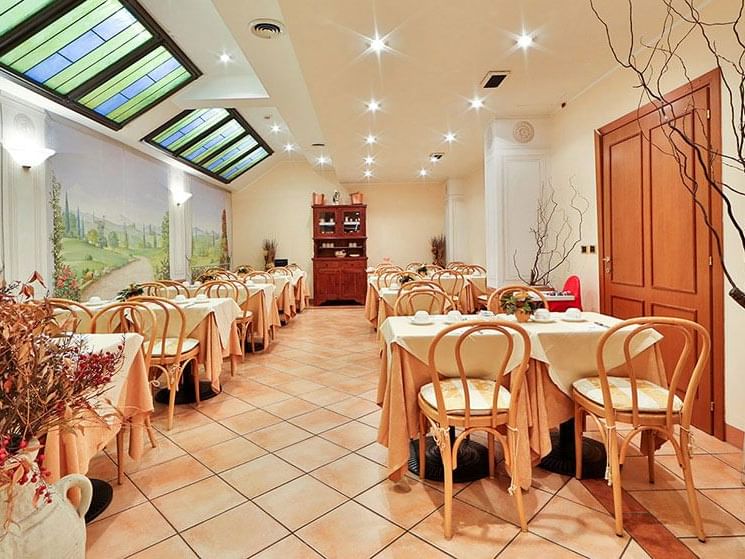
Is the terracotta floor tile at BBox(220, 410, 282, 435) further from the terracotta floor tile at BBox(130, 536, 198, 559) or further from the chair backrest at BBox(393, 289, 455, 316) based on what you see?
the chair backrest at BBox(393, 289, 455, 316)

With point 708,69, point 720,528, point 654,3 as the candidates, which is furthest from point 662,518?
point 654,3

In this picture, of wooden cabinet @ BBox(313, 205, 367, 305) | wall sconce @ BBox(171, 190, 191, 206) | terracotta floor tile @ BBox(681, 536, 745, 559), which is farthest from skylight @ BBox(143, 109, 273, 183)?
terracotta floor tile @ BBox(681, 536, 745, 559)

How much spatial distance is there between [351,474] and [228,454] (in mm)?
824

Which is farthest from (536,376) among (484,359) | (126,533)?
(126,533)

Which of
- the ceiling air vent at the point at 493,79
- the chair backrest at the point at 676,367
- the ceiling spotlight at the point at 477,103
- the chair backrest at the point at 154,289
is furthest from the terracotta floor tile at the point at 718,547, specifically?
the chair backrest at the point at 154,289

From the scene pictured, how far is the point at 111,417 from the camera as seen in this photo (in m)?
2.06

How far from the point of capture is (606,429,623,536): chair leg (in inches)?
74.5

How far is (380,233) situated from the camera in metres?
10.6

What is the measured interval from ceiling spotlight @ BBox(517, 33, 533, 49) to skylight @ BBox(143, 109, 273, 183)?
5011 millimetres

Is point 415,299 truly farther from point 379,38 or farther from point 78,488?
point 78,488

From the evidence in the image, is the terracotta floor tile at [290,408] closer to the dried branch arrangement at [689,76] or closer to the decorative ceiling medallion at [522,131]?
the dried branch arrangement at [689,76]

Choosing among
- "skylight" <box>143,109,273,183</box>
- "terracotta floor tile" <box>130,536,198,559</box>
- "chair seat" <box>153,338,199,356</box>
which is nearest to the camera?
"terracotta floor tile" <box>130,536,198,559</box>

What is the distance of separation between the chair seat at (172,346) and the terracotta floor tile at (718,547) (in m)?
3.17

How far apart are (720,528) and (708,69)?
2721mm
